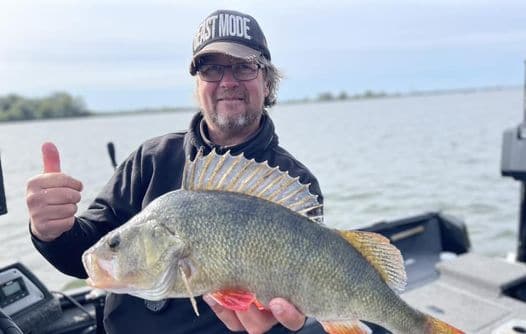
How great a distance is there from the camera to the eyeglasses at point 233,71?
293 centimetres

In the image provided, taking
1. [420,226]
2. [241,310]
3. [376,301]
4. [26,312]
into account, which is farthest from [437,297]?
[26,312]

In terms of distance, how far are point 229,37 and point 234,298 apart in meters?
1.62

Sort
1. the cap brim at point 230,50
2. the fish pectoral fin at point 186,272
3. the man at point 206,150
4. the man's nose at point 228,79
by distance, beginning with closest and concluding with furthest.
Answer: the fish pectoral fin at point 186,272
the man at point 206,150
the cap brim at point 230,50
the man's nose at point 228,79

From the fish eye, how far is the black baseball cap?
4.33 feet

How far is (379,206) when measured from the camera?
42.0 ft

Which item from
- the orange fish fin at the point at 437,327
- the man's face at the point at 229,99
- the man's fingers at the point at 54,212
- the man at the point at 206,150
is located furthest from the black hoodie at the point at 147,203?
the orange fish fin at the point at 437,327

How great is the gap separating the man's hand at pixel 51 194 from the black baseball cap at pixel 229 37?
47.9 inches

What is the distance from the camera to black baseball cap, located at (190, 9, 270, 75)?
9.19 ft

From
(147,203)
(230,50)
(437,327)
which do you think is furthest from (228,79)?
(437,327)

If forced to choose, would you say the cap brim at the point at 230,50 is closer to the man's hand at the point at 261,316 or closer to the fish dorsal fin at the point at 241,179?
the fish dorsal fin at the point at 241,179

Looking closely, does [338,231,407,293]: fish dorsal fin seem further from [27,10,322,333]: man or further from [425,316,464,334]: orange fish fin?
[27,10,322,333]: man

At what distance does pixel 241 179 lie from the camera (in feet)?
6.58

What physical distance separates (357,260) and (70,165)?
19360 millimetres

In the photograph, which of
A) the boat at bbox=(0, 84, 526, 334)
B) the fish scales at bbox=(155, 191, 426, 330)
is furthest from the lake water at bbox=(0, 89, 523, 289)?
the fish scales at bbox=(155, 191, 426, 330)
